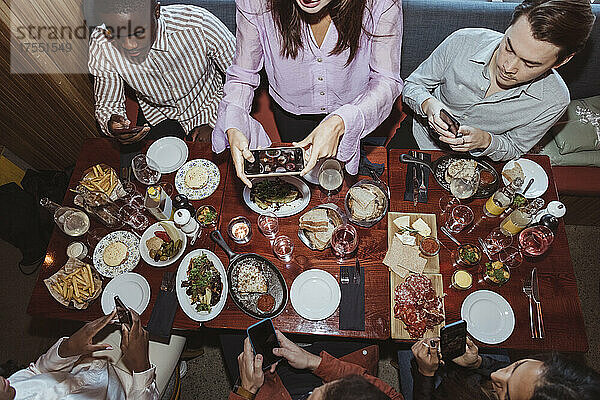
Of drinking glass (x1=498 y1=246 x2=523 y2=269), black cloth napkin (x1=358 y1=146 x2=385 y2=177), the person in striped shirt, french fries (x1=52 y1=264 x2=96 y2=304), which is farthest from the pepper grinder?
drinking glass (x1=498 y1=246 x2=523 y2=269)

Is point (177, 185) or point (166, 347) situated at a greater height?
point (177, 185)

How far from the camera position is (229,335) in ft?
7.75

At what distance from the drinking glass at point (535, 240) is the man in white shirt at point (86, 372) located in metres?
1.89

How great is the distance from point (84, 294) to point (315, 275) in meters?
1.12

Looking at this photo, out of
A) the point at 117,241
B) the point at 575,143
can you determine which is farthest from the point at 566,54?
the point at 117,241

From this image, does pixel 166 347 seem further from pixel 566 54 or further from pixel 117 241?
pixel 566 54

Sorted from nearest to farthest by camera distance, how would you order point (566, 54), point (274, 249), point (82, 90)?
point (566, 54) → point (274, 249) → point (82, 90)

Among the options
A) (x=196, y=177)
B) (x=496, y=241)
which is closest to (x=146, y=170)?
(x=196, y=177)

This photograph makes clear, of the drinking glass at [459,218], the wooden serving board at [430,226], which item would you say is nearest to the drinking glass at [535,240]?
the drinking glass at [459,218]

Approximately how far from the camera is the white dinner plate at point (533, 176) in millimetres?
2262

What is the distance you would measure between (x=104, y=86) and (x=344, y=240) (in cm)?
173

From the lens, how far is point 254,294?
2.08 metres

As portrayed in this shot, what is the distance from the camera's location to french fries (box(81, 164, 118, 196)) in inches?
88.6

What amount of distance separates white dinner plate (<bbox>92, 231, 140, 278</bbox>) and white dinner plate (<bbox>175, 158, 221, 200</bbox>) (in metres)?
0.36
